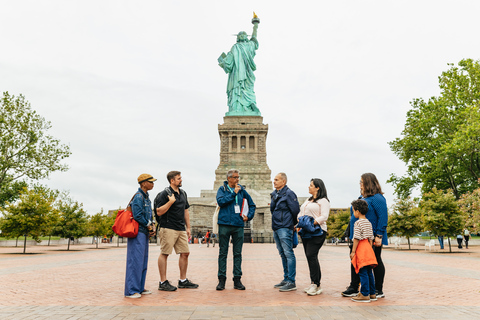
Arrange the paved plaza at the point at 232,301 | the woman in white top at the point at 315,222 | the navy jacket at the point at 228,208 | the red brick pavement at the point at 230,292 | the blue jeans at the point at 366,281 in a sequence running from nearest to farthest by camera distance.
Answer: the paved plaza at the point at 232,301, the red brick pavement at the point at 230,292, the blue jeans at the point at 366,281, the woman in white top at the point at 315,222, the navy jacket at the point at 228,208

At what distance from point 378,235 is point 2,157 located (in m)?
31.0

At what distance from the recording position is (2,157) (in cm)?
2984

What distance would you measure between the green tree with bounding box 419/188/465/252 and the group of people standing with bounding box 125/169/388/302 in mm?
18452

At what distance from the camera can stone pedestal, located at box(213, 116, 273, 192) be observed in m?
55.2

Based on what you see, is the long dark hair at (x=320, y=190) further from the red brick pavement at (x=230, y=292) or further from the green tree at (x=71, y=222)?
the green tree at (x=71, y=222)

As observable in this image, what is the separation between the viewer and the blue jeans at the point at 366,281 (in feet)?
20.8

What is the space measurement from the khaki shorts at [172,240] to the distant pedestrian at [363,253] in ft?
10.4

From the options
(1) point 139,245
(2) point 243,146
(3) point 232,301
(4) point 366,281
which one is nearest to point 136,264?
(1) point 139,245

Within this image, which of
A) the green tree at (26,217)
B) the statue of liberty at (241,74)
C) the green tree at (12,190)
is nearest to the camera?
the green tree at (26,217)

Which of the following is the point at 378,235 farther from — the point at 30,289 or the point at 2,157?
the point at 2,157

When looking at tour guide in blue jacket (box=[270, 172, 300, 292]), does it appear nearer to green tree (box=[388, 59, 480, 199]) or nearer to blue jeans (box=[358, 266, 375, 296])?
blue jeans (box=[358, 266, 375, 296])

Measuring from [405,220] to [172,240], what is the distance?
924 inches

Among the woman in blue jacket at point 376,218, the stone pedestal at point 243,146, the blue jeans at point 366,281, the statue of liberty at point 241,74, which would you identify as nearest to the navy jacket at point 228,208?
the woman in blue jacket at point 376,218

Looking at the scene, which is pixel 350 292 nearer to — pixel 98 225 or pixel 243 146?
pixel 98 225
